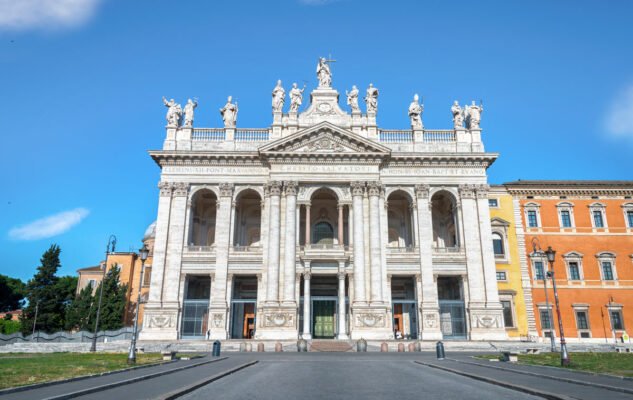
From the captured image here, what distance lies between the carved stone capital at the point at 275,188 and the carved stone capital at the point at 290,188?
586mm

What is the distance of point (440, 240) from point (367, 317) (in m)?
11.8

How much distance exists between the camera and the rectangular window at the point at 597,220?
41.2 m

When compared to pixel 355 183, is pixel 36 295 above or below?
below

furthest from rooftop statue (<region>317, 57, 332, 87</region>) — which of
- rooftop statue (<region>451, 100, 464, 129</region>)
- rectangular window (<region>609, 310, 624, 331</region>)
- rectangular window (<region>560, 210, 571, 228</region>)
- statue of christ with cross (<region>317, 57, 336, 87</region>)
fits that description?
rectangular window (<region>609, 310, 624, 331</region>)

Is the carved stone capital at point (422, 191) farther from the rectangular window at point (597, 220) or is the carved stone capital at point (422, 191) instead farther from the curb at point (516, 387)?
the curb at point (516, 387)

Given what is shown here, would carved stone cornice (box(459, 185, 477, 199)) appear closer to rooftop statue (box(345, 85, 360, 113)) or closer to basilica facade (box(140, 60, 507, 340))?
basilica facade (box(140, 60, 507, 340))

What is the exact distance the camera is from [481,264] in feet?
117

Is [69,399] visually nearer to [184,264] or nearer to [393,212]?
[184,264]

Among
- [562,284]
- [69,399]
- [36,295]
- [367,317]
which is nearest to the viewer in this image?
[69,399]

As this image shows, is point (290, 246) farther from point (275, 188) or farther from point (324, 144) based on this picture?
point (324, 144)

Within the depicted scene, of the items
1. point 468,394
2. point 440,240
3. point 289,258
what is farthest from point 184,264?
point 468,394

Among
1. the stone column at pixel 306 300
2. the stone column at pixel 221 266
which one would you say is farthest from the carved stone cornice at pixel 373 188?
the stone column at pixel 221 266

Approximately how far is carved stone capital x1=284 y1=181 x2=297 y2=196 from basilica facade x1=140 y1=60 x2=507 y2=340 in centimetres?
12

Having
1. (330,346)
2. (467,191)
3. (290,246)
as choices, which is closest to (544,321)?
(467,191)
